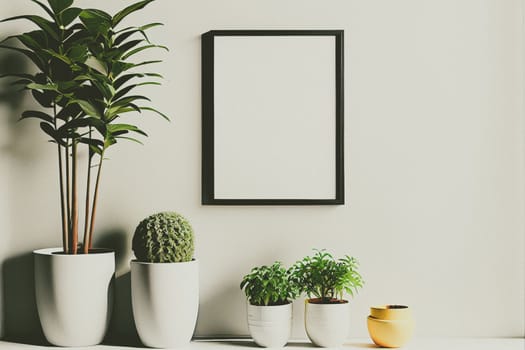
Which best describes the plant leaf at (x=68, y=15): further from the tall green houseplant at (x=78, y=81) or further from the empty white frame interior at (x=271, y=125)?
the empty white frame interior at (x=271, y=125)

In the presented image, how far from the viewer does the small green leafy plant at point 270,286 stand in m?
1.57

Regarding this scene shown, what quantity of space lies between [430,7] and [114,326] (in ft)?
4.09

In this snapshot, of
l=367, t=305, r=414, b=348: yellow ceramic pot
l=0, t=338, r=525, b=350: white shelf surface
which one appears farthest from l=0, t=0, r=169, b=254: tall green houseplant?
l=367, t=305, r=414, b=348: yellow ceramic pot

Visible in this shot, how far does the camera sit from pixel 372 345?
1.63 meters

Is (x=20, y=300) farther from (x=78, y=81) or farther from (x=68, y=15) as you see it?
(x=68, y=15)

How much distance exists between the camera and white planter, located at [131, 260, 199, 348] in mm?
1534

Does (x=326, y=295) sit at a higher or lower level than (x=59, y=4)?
lower

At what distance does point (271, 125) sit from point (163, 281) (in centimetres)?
52

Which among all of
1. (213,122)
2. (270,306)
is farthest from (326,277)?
(213,122)

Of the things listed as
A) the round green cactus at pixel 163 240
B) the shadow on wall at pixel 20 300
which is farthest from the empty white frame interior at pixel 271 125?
the shadow on wall at pixel 20 300

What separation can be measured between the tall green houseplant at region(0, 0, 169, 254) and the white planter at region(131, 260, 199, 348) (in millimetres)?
195

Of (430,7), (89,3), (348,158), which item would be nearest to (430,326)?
(348,158)

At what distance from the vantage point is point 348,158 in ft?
5.65

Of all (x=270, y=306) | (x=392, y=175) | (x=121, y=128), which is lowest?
(x=270, y=306)
